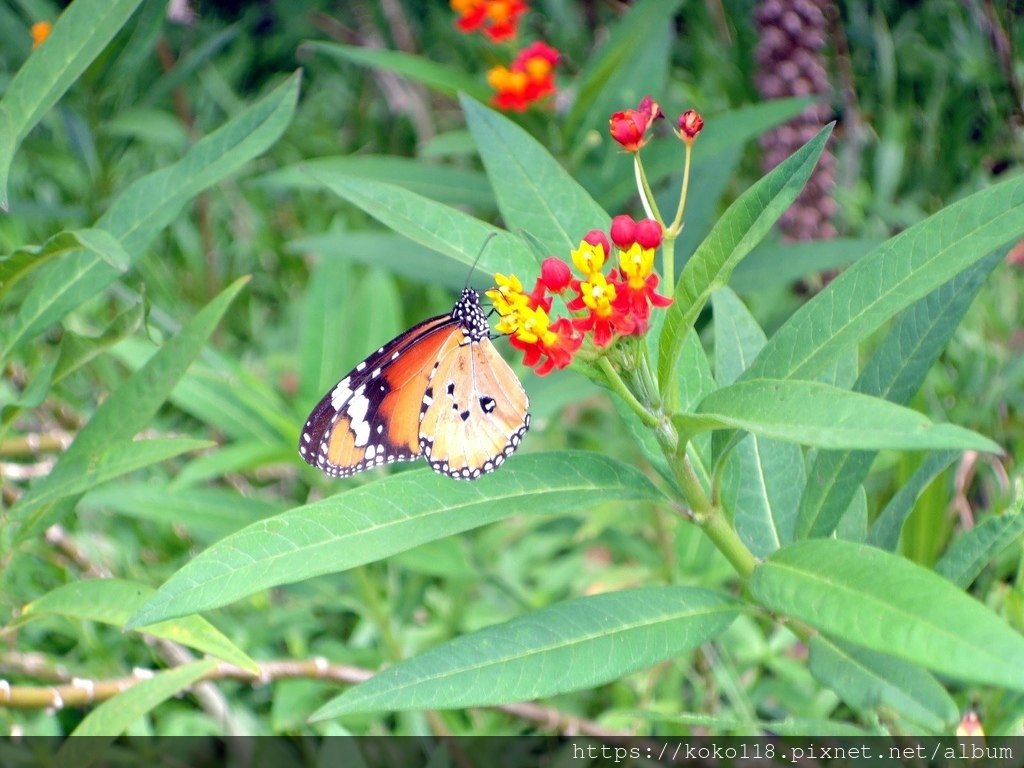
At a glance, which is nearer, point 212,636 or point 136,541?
point 212,636

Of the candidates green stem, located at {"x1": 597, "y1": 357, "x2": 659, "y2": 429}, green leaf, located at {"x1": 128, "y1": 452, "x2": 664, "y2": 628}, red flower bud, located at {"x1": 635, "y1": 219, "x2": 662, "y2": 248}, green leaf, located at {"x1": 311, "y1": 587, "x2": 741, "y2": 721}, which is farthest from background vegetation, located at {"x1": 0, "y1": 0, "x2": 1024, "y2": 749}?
red flower bud, located at {"x1": 635, "y1": 219, "x2": 662, "y2": 248}

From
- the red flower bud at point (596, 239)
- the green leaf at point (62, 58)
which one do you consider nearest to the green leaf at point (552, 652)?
the red flower bud at point (596, 239)

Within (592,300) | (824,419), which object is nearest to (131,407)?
(592,300)

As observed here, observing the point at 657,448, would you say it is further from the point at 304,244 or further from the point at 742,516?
the point at 304,244

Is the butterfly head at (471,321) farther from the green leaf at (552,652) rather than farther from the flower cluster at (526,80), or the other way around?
the flower cluster at (526,80)

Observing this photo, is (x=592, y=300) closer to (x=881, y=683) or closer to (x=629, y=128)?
(x=629, y=128)

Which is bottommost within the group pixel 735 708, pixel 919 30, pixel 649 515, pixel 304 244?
pixel 735 708

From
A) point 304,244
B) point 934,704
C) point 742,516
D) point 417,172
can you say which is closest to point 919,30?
point 417,172
